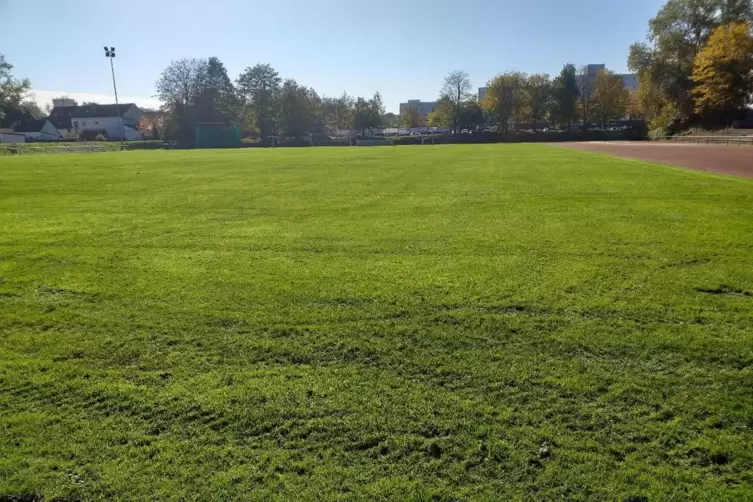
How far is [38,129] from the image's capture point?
108688 mm

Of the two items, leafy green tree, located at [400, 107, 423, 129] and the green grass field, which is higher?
leafy green tree, located at [400, 107, 423, 129]

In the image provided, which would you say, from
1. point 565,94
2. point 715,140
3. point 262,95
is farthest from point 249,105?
point 715,140

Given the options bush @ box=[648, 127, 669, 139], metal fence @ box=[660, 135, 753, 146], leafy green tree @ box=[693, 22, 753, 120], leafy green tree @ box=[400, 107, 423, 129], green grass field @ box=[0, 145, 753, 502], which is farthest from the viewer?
leafy green tree @ box=[400, 107, 423, 129]

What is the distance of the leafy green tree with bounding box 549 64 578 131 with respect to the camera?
90.9 metres

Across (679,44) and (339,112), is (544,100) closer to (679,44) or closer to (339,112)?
(679,44)

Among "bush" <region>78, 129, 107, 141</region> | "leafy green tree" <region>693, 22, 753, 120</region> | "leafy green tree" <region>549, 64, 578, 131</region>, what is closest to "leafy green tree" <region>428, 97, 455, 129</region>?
"leafy green tree" <region>549, 64, 578, 131</region>

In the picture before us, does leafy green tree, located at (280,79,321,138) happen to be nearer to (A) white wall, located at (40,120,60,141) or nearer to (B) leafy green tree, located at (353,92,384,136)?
(B) leafy green tree, located at (353,92,384,136)

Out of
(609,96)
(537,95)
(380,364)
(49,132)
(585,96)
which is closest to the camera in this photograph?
(380,364)

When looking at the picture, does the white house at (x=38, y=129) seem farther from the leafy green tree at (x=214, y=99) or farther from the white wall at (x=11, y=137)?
the leafy green tree at (x=214, y=99)

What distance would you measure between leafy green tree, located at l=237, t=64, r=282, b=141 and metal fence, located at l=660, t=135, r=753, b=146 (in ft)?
228

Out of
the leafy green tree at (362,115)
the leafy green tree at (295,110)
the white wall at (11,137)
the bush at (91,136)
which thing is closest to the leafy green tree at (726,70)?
the leafy green tree at (362,115)

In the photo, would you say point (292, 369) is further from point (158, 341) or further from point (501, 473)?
point (501, 473)

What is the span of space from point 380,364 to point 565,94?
99.2 meters

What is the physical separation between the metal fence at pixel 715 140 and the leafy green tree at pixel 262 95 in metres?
69.6
